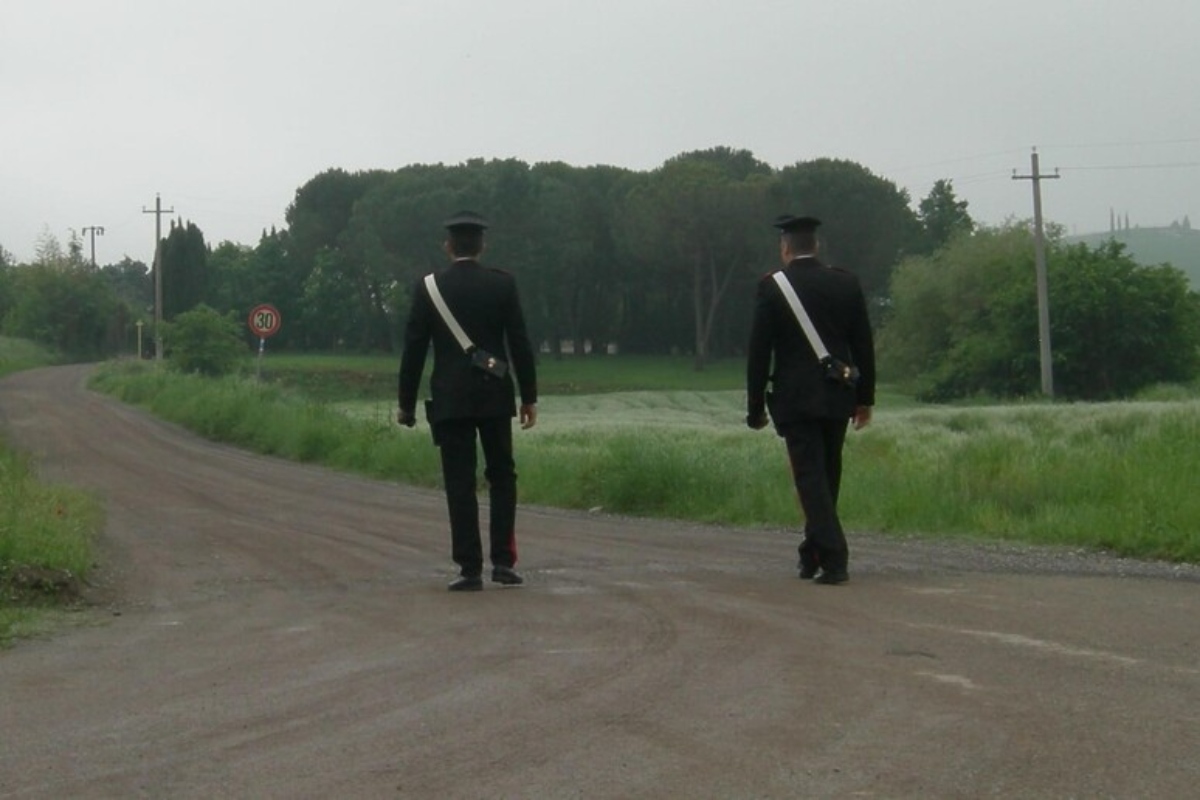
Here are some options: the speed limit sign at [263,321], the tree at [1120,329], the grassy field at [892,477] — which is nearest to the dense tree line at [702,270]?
the tree at [1120,329]

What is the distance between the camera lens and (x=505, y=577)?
921cm

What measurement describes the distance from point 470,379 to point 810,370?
6.09 ft

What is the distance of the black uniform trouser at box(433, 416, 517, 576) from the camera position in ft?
29.8

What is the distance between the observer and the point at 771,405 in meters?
9.14

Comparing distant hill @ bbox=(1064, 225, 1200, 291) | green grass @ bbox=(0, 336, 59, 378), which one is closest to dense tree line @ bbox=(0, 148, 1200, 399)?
green grass @ bbox=(0, 336, 59, 378)

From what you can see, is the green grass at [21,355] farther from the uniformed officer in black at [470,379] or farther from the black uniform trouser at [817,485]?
the black uniform trouser at [817,485]

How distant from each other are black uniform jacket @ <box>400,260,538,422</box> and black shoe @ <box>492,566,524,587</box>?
2.87ft

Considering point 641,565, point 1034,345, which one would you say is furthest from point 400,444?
point 1034,345

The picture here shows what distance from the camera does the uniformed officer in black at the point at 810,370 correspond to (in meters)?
8.98

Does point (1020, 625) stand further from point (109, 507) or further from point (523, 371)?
point (109, 507)

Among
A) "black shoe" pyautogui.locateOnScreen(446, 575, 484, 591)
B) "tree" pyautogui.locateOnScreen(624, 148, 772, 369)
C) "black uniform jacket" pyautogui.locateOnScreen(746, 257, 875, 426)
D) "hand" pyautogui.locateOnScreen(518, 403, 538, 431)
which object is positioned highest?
"tree" pyautogui.locateOnScreen(624, 148, 772, 369)

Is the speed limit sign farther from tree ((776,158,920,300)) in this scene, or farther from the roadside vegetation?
the roadside vegetation

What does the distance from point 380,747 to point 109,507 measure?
452 inches

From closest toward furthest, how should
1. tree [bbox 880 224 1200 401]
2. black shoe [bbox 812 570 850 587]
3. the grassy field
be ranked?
black shoe [bbox 812 570 850 587] → the grassy field → tree [bbox 880 224 1200 401]
